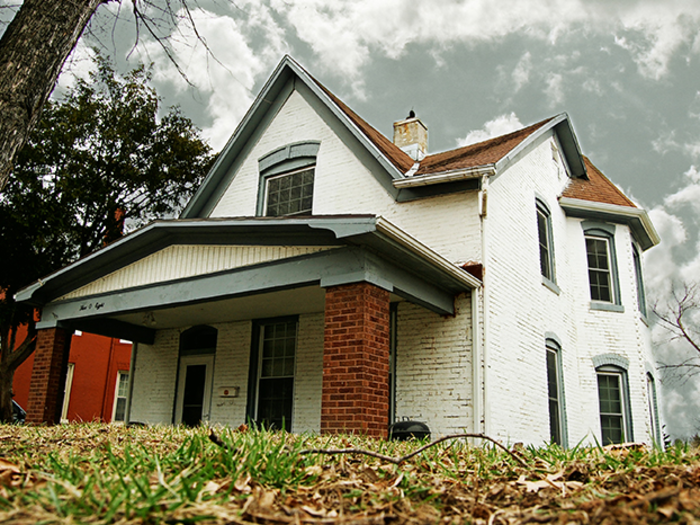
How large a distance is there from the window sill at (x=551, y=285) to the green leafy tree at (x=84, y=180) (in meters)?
11.8

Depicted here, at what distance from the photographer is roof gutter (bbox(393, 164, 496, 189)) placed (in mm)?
9344

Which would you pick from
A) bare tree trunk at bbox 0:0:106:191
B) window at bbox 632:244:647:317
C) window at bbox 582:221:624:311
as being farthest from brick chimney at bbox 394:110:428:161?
bare tree trunk at bbox 0:0:106:191

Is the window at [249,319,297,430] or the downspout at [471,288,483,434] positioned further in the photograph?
the window at [249,319,297,430]

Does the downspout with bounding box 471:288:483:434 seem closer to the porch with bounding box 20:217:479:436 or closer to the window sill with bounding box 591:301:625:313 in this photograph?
the porch with bounding box 20:217:479:436

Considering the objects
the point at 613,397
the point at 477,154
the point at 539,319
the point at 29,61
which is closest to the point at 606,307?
the point at 613,397

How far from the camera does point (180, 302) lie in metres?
9.34

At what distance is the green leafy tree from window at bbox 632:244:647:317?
13.0 metres

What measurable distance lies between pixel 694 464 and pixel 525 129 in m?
10.9

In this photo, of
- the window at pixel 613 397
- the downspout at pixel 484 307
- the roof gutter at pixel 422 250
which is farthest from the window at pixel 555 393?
the roof gutter at pixel 422 250

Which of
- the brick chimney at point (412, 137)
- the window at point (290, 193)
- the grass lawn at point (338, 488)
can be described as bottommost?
the grass lawn at point (338, 488)

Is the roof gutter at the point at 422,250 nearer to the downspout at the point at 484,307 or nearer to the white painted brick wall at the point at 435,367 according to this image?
the downspout at the point at 484,307

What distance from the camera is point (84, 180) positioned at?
17.3 m

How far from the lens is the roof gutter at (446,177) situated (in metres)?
9.34

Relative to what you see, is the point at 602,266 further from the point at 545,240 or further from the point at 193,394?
the point at 193,394
